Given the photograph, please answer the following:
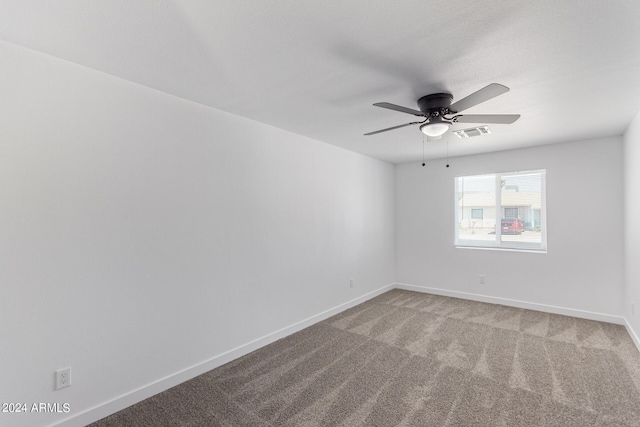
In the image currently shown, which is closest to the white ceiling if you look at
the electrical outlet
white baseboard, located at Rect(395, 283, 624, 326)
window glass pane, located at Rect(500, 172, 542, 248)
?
window glass pane, located at Rect(500, 172, 542, 248)

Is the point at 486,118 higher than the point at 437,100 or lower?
lower

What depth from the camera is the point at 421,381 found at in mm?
2504

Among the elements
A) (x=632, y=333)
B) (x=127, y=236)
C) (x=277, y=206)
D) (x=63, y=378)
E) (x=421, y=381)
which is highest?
(x=277, y=206)

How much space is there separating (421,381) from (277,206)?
2.18m

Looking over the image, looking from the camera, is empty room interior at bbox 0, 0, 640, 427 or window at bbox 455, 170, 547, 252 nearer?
empty room interior at bbox 0, 0, 640, 427

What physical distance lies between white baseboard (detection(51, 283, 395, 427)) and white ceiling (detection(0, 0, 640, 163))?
2.31 metres

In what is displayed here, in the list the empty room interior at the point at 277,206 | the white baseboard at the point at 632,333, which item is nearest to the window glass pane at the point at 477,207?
the empty room interior at the point at 277,206

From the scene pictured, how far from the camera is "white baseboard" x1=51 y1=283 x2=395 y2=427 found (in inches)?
78.6

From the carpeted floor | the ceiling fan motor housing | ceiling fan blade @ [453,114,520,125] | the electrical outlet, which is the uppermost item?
the ceiling fan motor housing

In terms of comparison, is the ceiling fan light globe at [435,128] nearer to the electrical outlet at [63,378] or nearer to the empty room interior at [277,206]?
the empty room interior at [277,206]

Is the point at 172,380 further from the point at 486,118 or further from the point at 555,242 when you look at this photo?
the point at 555,242

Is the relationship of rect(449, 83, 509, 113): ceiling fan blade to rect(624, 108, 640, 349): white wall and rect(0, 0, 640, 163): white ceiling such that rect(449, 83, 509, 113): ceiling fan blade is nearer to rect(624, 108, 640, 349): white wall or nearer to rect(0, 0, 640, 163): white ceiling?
rect(0, 0, 640, 163): white ceiling

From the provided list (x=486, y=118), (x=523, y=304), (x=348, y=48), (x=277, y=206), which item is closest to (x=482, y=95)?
(x=486, y=118)

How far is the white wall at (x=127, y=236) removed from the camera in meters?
1.80
